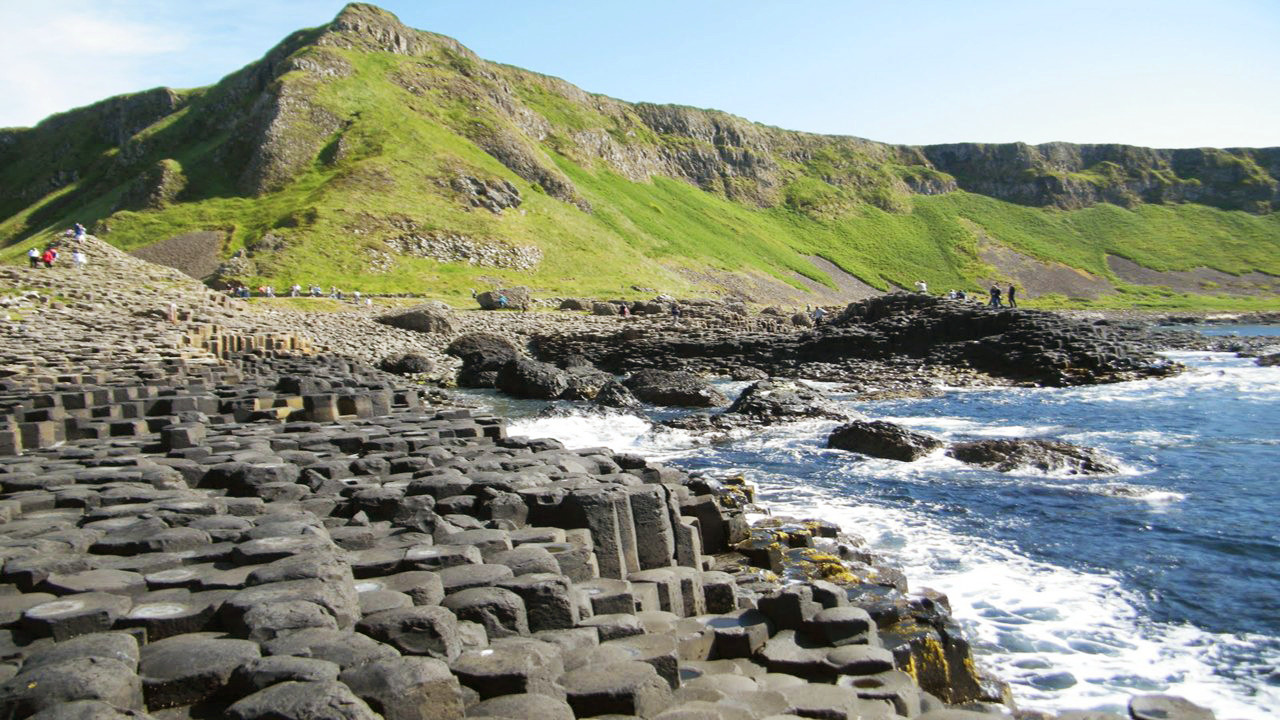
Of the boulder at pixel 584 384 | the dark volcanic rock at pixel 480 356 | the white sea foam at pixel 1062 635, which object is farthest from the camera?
the dark volcanic rock at pixel 480 356

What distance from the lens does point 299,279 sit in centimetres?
6325

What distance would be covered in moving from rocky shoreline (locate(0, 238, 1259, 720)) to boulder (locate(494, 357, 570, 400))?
44.9 feet

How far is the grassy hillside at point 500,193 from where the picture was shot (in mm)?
74750

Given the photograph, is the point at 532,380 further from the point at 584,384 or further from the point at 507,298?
the point at 507,298

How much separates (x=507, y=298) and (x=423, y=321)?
36.6 feet

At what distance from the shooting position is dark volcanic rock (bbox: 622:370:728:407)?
107 ft

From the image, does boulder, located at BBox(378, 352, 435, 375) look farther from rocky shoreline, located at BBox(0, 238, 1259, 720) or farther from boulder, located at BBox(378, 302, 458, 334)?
rocky shoreline, located at BBox(0, 238, 1259, 720)

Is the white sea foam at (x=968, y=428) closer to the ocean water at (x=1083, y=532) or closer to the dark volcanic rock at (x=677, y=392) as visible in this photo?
the ocean water at (x=1083, y=532)

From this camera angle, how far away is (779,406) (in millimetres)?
28359

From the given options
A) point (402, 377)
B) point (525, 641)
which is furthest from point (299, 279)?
point (525, 641)

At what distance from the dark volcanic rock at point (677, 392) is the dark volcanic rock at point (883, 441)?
9607mm

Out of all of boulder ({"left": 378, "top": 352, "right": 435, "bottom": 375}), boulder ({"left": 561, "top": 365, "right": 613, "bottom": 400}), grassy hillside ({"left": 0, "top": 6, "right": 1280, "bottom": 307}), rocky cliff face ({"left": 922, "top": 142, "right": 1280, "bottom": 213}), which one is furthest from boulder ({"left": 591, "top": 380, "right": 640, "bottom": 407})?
rocky cliff face ({"left": 922, "top": 142, "right": 1280, "bottom": 213})

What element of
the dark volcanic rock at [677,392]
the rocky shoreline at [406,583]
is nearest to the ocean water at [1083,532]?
the rocky shoreline at [406,583]

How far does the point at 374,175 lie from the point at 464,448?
70741 millimetres
